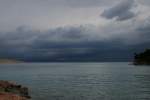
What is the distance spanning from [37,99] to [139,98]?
2004 centimetres

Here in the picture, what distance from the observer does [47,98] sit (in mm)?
56844

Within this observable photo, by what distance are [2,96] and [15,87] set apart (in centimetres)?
1768

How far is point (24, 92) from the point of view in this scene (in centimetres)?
6172

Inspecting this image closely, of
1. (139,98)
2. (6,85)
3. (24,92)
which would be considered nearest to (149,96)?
(139,98)

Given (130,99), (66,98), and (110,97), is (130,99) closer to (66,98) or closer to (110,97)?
(110,97)

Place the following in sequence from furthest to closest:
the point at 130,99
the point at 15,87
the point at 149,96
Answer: the point at 15,87 < the point at 149,96 < the point at 130,99

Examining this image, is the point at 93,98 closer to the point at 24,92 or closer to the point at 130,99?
the point at 130,99

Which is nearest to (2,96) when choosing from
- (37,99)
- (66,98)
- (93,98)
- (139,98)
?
(37,99)

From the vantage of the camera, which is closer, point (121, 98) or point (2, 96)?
point (2, 96)

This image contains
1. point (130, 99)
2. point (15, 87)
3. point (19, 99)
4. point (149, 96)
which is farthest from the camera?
point (15, 87)

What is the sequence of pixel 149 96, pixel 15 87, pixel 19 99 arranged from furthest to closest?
pixel 15 87 → pixel 149 96 → pixel 19 99

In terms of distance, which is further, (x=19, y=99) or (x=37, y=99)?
(x=37, y=99)

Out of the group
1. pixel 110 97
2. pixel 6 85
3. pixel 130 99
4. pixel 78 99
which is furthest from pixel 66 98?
pixel 6 85

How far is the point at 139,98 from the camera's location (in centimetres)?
5603
